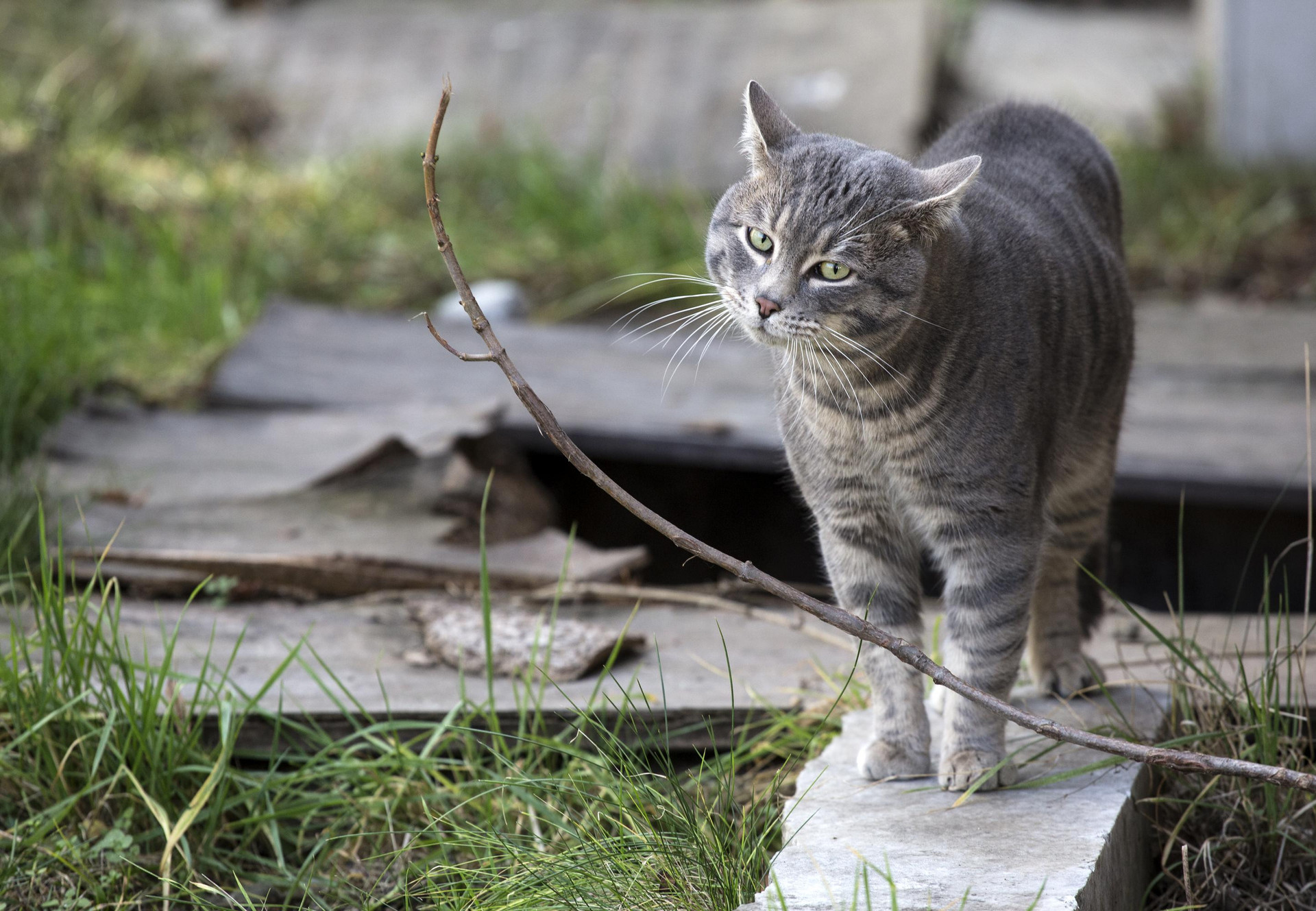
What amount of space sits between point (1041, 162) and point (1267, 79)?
4.94 m

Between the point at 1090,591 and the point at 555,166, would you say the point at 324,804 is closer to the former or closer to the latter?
the point at 1090,591

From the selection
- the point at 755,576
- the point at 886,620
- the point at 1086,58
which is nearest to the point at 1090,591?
the point at 886,620

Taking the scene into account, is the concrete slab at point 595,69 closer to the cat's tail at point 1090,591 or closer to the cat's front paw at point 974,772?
the cat's tail at point 1090,591

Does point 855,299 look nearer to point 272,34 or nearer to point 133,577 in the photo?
point 133,577

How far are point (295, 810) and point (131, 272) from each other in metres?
3.65

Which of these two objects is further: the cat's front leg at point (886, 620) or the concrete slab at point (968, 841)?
the cat's front leg at point (886, 620)

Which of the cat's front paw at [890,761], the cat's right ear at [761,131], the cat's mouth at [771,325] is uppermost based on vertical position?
the cat's right ear at [761,131]

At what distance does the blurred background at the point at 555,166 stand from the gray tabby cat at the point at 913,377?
4.89 feet

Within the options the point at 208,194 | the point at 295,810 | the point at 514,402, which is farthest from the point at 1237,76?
the point at 295,810

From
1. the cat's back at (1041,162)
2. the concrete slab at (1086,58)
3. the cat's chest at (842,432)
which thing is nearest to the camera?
the cat's chest at (842,432)

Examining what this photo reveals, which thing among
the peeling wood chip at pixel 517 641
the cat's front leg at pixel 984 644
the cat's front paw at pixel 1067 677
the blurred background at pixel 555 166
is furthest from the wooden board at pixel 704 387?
the cat's front leg at pixel 984 644

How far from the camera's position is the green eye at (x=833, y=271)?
2045 mm

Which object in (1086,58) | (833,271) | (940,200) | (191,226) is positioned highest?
(1086,58)

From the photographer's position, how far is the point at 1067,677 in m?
2.58
